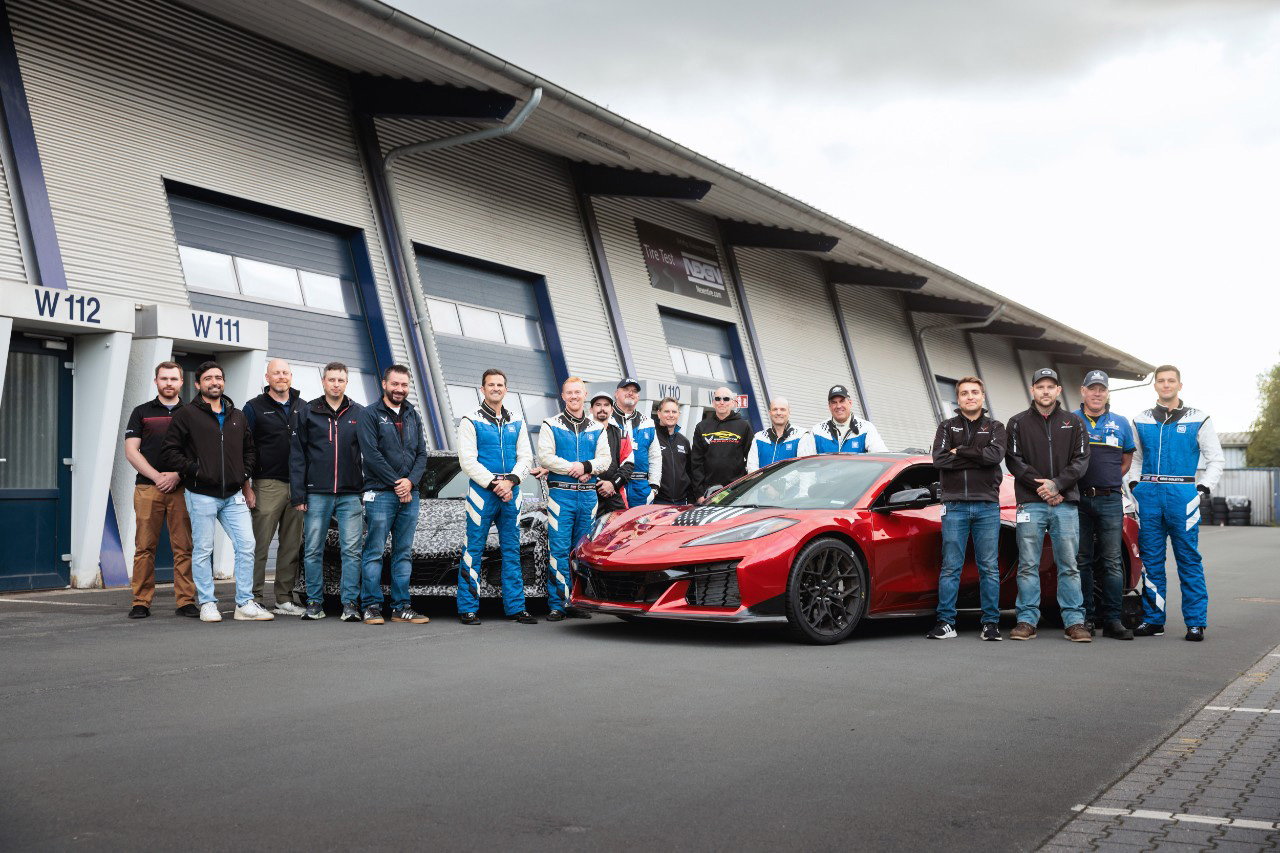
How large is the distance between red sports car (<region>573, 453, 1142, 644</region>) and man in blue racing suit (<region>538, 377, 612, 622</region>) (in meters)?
0.27

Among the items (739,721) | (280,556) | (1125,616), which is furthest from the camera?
(280,556)

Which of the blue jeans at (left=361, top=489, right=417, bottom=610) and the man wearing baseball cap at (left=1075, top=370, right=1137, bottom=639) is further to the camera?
the blue jeans at (left=361, top=489, right=417, bottom=610)

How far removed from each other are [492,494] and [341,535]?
114cm

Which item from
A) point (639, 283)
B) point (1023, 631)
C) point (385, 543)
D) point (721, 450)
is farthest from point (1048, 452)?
point (639, 283)

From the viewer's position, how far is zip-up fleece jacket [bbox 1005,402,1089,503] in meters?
8.15

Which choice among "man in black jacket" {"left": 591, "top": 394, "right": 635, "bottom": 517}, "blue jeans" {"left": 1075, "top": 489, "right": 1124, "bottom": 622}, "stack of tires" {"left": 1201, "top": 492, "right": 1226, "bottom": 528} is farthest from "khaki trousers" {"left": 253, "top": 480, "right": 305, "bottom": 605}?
"stack of tires" {"left": 1201, "top": 492, "right": 1226, "bottom": 528}

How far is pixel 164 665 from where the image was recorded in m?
6.49

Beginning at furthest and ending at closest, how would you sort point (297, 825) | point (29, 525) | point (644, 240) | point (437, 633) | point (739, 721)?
point (644, 240)
point (29, 525)
point (437, 633)
point (739, 721)
point (297, 825)

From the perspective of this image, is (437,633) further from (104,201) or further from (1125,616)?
(104,201)

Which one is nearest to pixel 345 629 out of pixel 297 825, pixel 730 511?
pixel 730 511

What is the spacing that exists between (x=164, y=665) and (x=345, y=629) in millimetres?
1815

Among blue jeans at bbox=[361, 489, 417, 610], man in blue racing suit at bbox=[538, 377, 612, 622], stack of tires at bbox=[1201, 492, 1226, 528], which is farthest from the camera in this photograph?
stack of tires at bbox=[1201, 492, 1226, 528]

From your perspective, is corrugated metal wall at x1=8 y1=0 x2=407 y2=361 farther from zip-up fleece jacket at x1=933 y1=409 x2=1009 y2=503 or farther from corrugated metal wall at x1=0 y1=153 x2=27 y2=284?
zip-up fleece jacket at x1=933 y1=409 x2=1009 y2=503

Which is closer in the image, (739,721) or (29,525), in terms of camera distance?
(739,721)
